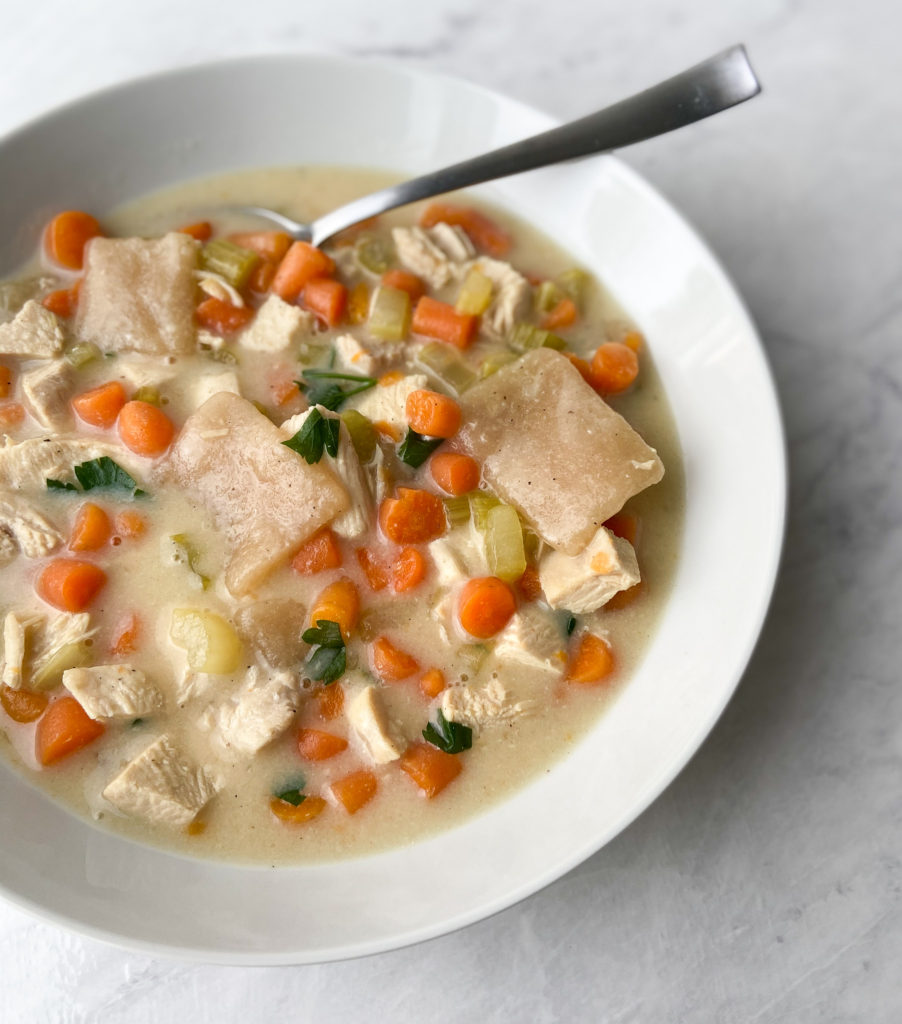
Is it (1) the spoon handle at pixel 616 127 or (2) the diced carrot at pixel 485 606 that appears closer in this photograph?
(2) the diced carrot at pixel 485 606

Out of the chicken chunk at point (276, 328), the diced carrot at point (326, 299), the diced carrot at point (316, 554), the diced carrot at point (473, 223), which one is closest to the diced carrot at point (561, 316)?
the diced carrot at point (473, 223)

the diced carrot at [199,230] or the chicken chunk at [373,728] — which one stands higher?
the diced carrot at [199,230]

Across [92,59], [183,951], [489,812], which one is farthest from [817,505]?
[92,59]

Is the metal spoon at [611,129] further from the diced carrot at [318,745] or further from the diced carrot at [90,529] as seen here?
the diced carrot at [318,745]

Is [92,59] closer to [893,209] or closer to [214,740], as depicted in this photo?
[214,740]

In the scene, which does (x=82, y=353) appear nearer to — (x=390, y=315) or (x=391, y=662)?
(x=390, y=315)

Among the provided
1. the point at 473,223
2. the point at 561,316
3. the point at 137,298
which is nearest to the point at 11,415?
the point at 137,298
